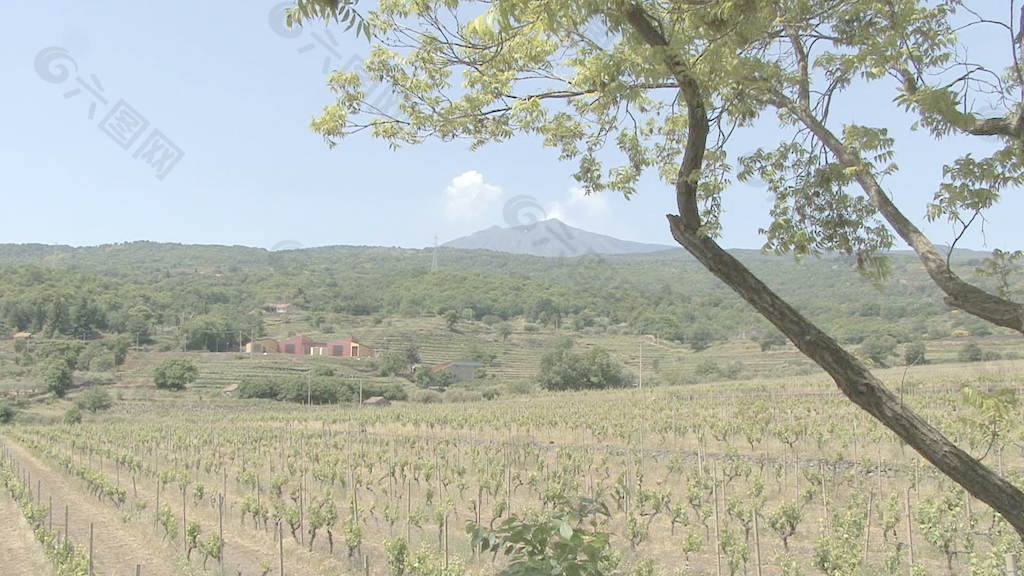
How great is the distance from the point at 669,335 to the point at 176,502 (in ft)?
251

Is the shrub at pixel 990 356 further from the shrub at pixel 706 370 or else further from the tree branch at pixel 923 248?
the tree branch at pixel 923 248

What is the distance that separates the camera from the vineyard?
29.6 ft

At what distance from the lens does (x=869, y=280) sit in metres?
4.05

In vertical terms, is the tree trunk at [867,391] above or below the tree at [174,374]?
above

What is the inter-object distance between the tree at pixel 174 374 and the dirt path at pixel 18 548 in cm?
3914

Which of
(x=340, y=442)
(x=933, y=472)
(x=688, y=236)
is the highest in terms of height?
(x=688, y=236)

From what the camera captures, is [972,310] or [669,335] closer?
[972,310]

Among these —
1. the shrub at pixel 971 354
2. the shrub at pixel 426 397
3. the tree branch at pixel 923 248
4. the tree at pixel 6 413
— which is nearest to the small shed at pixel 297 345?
the shrub at pixel 426 397

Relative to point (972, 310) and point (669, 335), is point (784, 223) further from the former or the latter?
point (669, 335)

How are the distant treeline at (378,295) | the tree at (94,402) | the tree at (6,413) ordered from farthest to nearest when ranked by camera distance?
the distant treeline at (378,295), the tree at (94,402), the tree at (6,413)

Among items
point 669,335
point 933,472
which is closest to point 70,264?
point 669,335

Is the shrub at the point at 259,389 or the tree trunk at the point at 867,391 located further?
the shrub at the point at 259,389

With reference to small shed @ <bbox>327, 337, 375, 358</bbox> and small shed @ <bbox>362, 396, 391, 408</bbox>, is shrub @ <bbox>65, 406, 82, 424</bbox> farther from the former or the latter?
small shed @ <bbox>327, 337, 375, 358</bbox>

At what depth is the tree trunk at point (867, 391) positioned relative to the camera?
294 centimetres
